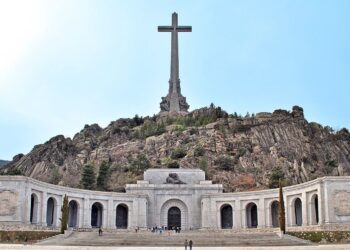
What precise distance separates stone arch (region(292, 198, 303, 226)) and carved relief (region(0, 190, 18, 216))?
27.4 meters

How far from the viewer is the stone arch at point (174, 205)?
61.8 m

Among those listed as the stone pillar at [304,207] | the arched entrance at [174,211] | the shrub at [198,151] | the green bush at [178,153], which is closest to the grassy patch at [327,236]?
the stone pillar at [304,207]

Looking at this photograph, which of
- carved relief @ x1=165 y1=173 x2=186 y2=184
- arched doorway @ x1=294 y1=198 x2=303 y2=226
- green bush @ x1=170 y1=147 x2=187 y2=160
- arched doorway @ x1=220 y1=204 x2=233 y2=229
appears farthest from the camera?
green bush @ x1=170 y1=147 x2=187 y2=160

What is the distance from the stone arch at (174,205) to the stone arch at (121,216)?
4.10 meters

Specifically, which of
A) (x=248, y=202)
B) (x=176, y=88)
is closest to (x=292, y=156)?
(x=176, y=88)

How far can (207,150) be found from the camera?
286ft

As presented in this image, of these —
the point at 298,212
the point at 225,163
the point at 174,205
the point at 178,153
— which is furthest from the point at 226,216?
the point at 178,153

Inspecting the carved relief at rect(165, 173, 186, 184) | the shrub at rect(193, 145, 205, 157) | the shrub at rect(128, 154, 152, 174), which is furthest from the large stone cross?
the carved relief at rect(165, 173, 186, 184)

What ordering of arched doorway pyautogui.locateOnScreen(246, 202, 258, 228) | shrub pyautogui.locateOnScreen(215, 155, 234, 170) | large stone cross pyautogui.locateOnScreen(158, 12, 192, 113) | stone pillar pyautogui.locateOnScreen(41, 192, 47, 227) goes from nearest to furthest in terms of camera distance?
stone pillar pyautogui.locateOnScreen(41, 192, 47, 227) → arched doorway pyautogui.locateOnScreen(246, 202, 258, 228) → shrub pyautogui.locateOnScreen(215, 155, 234, 170) → large stone cross pyautogui.locateOnScreen(158, 12, 192, 113)

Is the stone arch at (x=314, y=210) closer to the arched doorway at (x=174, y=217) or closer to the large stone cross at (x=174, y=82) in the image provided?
the arched doorway at (x=174, y=217)

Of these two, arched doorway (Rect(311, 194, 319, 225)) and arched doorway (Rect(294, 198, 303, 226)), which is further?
arched doorway (Rect(294, 198, 303, 226))

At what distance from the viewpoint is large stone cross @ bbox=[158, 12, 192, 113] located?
96.2m

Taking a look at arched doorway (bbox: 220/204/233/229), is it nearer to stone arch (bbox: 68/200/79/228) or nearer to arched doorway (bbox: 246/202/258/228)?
arched doorway (bbox: 246/202/258/228)

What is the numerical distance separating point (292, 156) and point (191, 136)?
17578 mm
